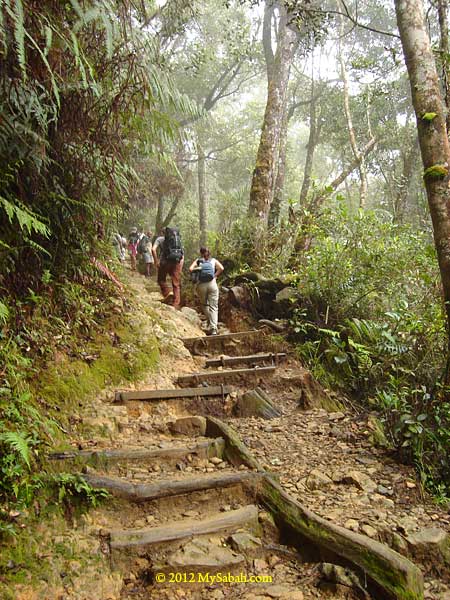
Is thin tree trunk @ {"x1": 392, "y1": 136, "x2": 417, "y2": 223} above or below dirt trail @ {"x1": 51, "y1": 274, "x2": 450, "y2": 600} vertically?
above

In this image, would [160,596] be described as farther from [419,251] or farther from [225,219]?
[225,219]

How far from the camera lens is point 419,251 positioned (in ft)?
22.2

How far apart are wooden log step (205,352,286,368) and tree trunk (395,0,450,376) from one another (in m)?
2.72

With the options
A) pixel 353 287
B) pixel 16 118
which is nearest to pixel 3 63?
pixel 16 118

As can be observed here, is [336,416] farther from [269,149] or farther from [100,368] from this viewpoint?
[269,149]

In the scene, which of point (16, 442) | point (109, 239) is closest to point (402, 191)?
point (109, 239)

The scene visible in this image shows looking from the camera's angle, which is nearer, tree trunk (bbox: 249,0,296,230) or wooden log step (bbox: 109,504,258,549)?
wooden log step (bbox: 109,504,258,549)

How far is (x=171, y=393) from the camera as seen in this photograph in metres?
4.75

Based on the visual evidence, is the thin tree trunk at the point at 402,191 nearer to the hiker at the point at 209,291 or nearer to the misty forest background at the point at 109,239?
the misty forest background at the point at 109,239

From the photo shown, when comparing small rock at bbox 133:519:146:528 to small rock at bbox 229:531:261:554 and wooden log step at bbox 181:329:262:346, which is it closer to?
small rock at bbox 229:531:261:554

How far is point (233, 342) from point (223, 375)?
4.48ft

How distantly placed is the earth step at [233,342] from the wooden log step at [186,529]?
3620 millimetres

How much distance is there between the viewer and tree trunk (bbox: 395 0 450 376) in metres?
3.82

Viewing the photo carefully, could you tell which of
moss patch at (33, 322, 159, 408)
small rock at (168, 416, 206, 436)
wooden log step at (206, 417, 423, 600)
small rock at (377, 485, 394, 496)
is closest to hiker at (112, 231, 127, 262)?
moss patch at (33, 322, 159, 408)
